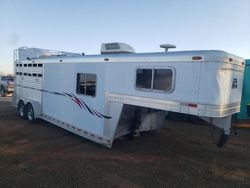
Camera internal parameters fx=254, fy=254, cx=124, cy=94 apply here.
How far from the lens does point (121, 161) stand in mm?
6711

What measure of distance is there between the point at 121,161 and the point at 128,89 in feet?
6.29

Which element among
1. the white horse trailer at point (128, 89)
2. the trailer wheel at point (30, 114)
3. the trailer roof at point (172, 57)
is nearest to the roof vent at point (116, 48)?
the white horse trailer at point (128, 89)

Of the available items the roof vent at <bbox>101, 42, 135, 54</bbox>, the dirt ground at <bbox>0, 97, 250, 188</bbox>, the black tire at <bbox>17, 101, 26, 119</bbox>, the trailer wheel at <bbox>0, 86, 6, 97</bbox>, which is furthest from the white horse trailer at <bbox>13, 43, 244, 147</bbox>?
the trailer wheel at <bbox>0, 86, 6, 97</bbox>

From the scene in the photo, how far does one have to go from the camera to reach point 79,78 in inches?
330

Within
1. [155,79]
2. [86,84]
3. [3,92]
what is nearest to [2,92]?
[3,92]

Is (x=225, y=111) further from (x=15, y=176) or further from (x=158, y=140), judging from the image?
(x=15, y=176)

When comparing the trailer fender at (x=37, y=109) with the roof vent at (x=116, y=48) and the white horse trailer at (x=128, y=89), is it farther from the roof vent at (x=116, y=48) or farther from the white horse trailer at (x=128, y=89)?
the roof vent at (x=116, y=48)

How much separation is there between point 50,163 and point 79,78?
307 centimetres

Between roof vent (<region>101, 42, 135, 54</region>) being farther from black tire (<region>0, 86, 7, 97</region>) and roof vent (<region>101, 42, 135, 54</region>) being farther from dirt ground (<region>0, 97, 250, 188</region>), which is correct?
black tire (<region>0, 86, 7, 97</region>)

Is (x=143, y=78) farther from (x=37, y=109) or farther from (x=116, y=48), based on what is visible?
(x=37, y=109)

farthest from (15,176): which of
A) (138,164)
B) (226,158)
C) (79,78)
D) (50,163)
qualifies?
(226,158)

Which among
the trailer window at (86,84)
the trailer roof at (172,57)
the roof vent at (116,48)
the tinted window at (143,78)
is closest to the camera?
the trailer roof at (172,57)

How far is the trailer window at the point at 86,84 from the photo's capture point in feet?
25.7

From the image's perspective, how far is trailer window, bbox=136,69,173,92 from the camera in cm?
596
